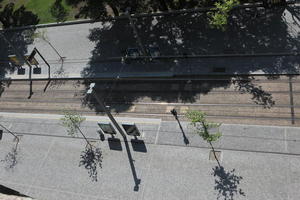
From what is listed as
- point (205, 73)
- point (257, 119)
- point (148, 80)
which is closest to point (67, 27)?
point (148, 80)

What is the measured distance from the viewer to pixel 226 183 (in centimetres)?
2145

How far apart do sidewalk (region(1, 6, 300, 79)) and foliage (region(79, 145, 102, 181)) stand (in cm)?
808

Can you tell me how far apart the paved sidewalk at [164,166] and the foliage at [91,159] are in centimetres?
43

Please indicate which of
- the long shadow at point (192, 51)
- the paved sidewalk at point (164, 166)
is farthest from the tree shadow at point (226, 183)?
the long shadow at point (192, 51)

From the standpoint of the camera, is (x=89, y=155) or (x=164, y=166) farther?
(x=89, y=155)

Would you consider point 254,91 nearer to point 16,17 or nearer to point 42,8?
point 42,8

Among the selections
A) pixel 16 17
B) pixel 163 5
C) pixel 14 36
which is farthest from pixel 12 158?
pixel 16 17

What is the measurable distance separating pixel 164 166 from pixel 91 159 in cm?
626

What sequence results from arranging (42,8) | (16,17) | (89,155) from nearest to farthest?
(89,155) < (16,17) < (42,8)

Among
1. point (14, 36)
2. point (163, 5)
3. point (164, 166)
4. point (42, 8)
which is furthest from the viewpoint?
point (42, 8)

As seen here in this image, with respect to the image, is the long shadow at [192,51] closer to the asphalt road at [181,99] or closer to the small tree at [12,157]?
the asphalt road at [181,99]

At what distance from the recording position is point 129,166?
950 inches

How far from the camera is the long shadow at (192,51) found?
2711 cm

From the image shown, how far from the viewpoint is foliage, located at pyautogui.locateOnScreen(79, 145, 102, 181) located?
24.7m
